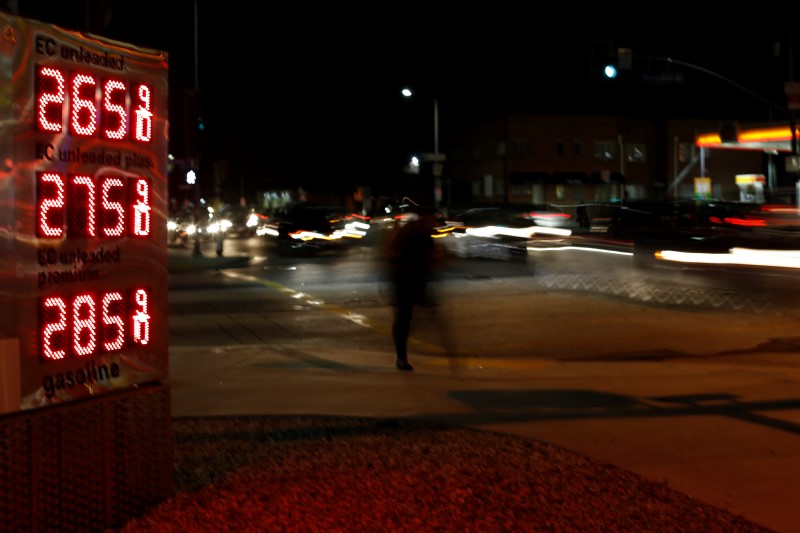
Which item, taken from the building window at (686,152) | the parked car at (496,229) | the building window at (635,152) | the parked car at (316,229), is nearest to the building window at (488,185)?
the building window at (635,152)

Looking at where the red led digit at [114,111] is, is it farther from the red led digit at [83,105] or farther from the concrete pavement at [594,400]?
the concrete pavement at [594,400]

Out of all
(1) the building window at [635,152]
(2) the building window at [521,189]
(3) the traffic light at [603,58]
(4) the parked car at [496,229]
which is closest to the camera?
(3) the traffic light at [603,58]

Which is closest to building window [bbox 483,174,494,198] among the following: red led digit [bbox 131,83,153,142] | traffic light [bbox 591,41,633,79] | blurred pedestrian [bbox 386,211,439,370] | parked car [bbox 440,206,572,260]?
parked car [bbox 440,206,572,260]

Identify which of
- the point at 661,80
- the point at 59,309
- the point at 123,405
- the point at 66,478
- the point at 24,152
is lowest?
the point at 66,478

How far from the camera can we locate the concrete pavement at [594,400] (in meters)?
6.55

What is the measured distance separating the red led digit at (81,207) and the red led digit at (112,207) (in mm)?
69

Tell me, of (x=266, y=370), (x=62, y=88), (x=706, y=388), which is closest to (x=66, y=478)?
(x=62, y=88)

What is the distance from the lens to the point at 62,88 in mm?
4945

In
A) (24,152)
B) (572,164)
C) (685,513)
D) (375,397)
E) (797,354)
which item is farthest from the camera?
(572,164)

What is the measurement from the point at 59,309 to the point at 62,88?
117 cm

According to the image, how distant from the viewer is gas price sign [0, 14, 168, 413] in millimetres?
4711

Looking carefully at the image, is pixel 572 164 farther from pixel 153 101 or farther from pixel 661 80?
pixel 153 101

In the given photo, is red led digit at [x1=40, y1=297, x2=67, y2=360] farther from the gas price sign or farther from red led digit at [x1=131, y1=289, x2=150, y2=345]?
red led digit at [x1=131, y1=289, x2=150, y2=345]

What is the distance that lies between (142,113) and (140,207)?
1.85 ft
